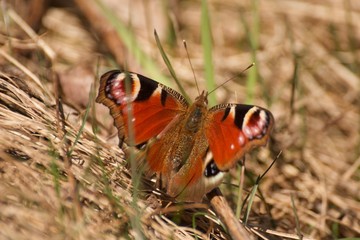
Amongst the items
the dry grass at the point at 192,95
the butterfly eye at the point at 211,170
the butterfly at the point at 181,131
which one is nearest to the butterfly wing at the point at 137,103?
the butterfly at the point at 181,131

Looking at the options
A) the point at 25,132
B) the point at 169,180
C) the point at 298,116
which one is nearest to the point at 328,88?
the point at 298,116

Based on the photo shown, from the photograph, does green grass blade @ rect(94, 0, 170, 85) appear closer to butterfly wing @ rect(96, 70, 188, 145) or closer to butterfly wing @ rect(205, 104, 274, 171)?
butterfly wing @ rect(96, 70, 188, 145)

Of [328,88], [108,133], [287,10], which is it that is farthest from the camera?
[287,10]

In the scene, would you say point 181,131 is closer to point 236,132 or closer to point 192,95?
point 236,132

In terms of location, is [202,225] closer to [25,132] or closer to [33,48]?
[25,132]

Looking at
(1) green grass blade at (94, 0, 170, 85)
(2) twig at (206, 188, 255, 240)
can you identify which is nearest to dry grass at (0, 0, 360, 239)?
(2) twig at (206, 188, 255, 240)

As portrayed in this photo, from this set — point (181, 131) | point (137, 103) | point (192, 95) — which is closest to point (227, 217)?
point (181, 131)
